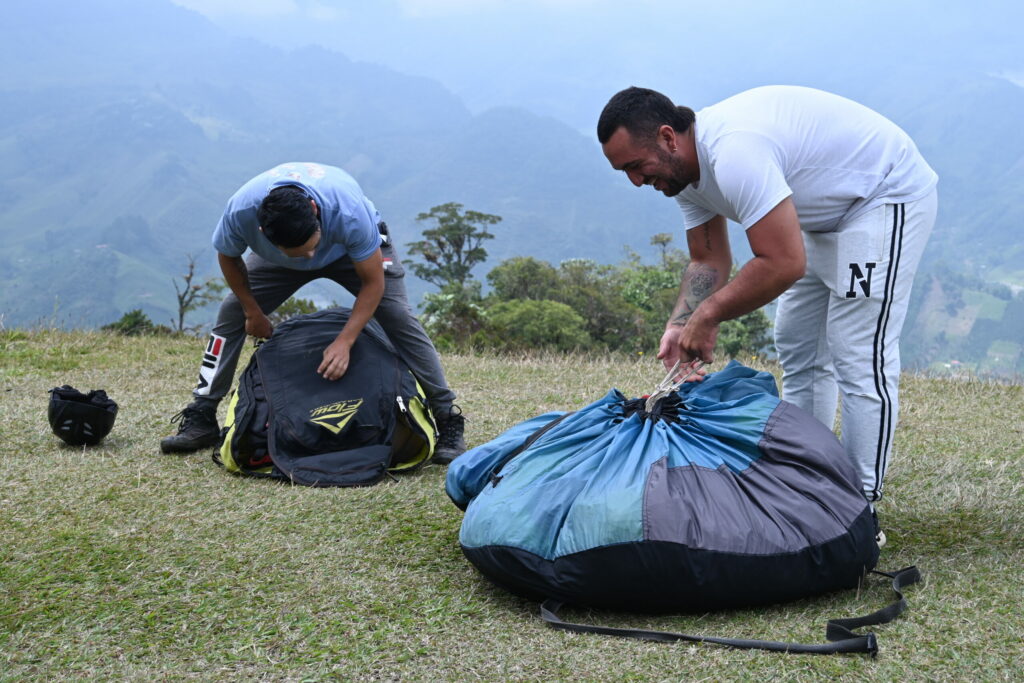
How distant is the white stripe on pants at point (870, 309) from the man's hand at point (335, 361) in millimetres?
1976

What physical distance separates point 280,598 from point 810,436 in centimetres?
157

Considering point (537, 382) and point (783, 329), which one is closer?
point (783, 329)

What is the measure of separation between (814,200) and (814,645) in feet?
4.35

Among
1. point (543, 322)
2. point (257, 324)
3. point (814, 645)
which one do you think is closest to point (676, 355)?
point (814, 645)

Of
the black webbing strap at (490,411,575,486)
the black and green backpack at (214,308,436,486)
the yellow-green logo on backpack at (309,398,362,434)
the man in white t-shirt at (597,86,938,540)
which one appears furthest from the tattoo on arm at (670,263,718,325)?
the yellow-green logo on backpack at (309,398,362,434)

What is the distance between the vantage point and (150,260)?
153m

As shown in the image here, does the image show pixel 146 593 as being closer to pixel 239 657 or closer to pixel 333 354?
pixel 239 657

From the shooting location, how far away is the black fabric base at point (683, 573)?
2.35 metres

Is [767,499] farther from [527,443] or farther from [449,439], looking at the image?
[449,439]

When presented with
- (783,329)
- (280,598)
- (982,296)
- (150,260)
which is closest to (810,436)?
(783,329)

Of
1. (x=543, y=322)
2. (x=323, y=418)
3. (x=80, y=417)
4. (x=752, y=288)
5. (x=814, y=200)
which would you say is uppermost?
(x=814, y=200)

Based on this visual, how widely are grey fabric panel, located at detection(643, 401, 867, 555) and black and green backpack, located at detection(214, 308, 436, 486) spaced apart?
1.65 m

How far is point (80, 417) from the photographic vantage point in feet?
13.6

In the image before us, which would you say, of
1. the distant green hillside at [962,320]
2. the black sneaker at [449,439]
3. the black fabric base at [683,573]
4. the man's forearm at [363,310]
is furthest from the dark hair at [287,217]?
the distant green hillside at [962,320]
